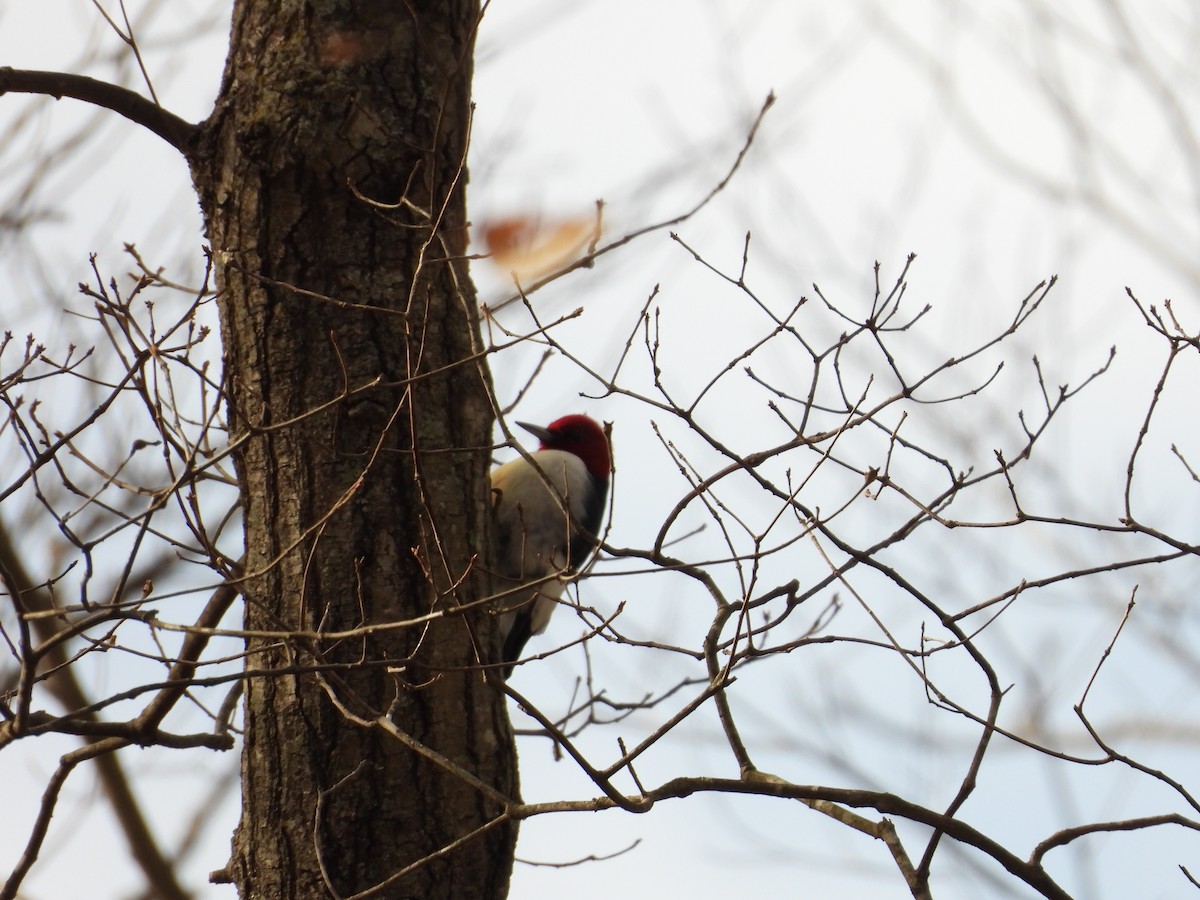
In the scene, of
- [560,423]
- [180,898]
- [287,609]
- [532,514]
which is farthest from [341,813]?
[560,423]

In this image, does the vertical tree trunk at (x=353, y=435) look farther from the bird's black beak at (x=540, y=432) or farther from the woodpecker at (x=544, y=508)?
the bird's black beak at (x=540, y=432)

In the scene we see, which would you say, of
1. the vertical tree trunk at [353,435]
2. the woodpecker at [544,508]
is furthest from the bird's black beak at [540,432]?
the vertical tree trunk at [353,435]

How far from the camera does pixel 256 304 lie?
9.16 feet

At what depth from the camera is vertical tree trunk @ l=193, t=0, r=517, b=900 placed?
2625 mm

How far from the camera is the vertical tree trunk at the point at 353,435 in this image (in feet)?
8.61

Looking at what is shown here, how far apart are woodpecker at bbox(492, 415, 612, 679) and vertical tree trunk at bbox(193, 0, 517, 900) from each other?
1.44 meters

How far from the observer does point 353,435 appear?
9.14 ft

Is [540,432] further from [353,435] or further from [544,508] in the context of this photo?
[353,435]

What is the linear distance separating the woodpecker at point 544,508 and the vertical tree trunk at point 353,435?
1.44 m

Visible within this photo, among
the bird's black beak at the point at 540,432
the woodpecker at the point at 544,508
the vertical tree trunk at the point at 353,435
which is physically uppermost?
the bird's black beak at the point at 540,432

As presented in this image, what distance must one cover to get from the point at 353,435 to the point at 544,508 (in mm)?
2018

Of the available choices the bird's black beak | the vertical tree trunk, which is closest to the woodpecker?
the bird's black beak

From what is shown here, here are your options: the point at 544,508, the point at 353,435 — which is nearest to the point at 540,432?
the point at 544,508

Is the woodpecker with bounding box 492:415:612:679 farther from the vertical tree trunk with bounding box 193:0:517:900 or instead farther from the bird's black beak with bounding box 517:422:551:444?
the vertical tree trunk with bounding box 193:0:517:900
